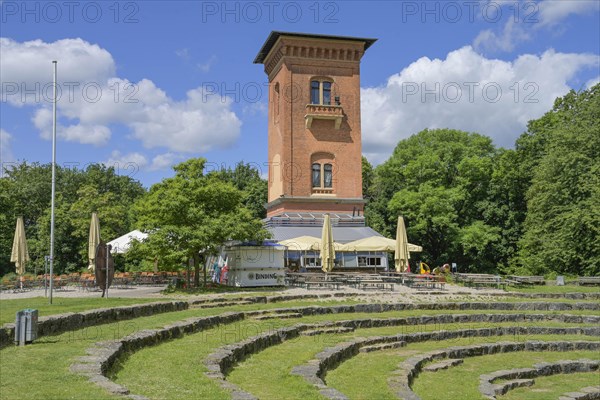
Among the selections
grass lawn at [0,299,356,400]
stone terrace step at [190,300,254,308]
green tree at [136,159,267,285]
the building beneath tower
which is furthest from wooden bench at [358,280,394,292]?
the building beneath tower

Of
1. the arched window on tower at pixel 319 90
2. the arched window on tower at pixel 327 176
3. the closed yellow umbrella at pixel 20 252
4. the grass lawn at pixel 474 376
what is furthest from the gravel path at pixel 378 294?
the arched window on tower at pixel 319 90

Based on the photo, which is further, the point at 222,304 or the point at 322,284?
the point at 322,284

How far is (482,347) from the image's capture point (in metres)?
17.5

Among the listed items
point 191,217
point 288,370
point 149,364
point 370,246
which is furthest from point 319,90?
point 149,364

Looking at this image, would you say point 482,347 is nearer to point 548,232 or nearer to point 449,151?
point 548,232

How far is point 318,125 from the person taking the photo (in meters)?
45.8

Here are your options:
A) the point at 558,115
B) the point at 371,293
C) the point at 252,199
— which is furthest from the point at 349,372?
the point at 252,199

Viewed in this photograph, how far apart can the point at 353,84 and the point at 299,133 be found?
5.60 m

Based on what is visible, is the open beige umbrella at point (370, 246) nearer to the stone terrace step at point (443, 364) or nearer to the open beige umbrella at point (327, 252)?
the open beige umbrella at point (327, 252)

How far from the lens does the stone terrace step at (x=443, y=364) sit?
1496cm

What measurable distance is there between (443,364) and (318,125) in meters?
32.0

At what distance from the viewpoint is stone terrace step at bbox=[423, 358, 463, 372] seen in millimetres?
14961

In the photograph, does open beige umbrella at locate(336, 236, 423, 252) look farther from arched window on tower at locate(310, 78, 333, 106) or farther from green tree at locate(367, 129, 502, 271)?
green tree at locate(367, 129, 502, 271)

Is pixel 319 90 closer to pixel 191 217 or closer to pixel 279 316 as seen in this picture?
pixel 191 217
